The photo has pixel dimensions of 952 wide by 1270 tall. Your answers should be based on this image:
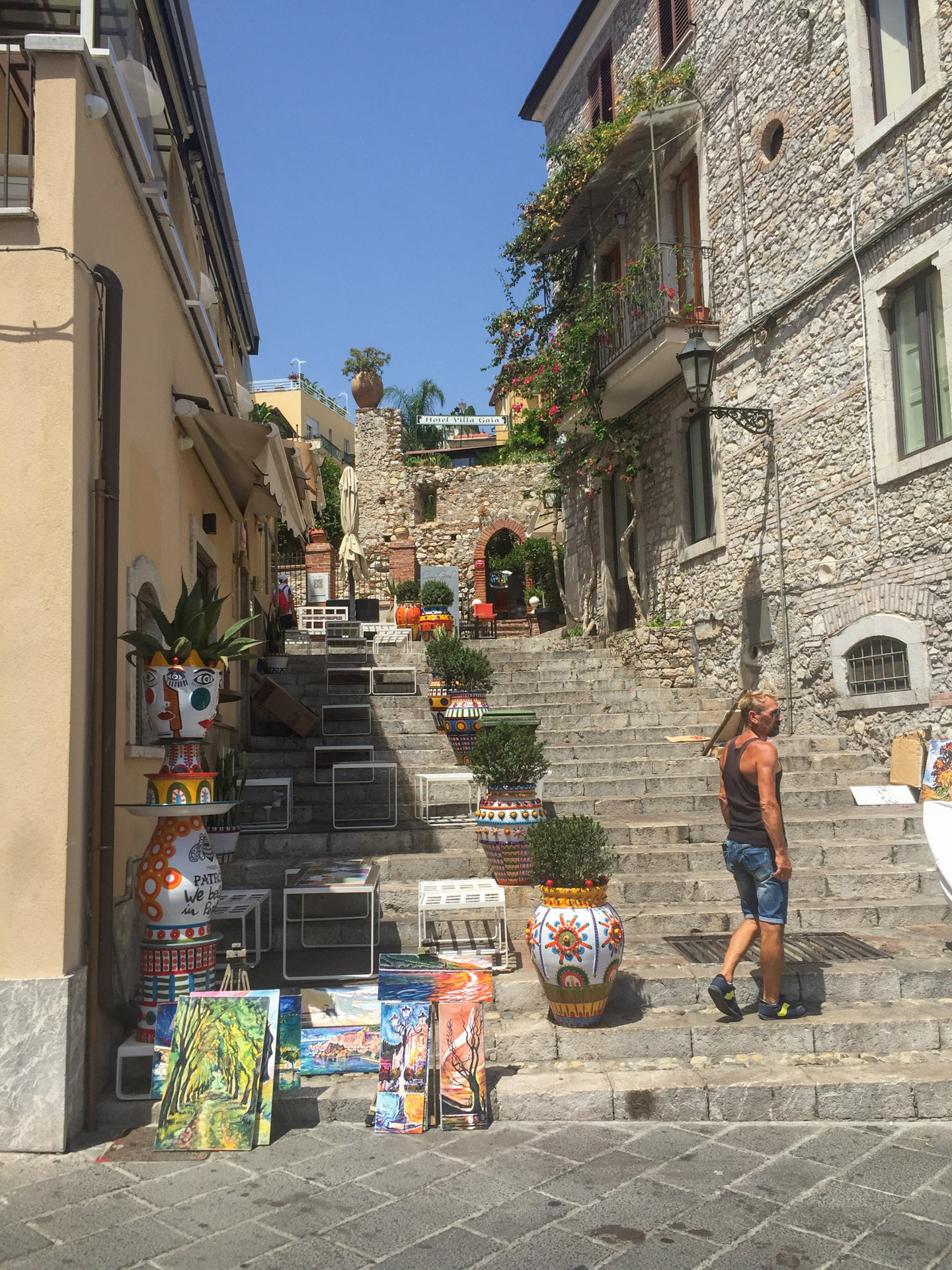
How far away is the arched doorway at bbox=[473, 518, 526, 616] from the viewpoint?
25.0 metres

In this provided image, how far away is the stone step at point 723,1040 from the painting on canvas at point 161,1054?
148 centimetres

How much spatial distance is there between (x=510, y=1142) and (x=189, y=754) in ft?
7.58

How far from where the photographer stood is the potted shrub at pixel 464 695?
31.5 feet

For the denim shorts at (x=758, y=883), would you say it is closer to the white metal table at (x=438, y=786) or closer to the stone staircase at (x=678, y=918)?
the stone staircase at (x=678, y=918)

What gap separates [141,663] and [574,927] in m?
2.73

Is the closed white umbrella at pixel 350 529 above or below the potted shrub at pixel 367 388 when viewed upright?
below

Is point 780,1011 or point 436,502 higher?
point 436,502

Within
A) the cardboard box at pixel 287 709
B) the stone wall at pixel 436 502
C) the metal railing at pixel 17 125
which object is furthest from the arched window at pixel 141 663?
the stone wall at pixel 436 502

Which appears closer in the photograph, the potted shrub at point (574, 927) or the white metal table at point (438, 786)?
the potted shrub at point (574, 927)

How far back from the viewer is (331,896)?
6637mm

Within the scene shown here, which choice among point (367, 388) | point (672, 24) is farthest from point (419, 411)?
point (672, 24)

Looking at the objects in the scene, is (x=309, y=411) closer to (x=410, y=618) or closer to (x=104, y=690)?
(x=410, y=618)

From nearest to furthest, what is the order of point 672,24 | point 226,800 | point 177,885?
Result: point 177,885 < point 226,800 < point 672,24

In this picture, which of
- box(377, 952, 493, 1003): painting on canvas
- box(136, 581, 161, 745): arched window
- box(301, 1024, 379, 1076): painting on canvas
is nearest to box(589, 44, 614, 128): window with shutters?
box(136, 581, 161, 745): arched window
